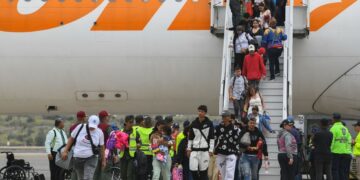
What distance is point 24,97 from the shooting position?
2086 centimetres

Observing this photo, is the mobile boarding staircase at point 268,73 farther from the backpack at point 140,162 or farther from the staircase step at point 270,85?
the backpack at point 140,162

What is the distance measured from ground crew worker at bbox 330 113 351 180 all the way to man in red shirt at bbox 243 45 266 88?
1.97 m

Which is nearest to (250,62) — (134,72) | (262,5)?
(262,5)

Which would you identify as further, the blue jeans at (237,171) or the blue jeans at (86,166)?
the blue jeans at (237,171)

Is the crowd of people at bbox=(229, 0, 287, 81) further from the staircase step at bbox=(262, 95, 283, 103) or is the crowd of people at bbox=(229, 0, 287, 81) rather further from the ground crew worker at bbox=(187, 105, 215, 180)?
the ground crew worker at bbox=(187, 105, 215, 180)

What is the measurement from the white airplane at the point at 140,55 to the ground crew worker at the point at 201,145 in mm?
4823

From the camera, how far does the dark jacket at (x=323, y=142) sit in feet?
57.6

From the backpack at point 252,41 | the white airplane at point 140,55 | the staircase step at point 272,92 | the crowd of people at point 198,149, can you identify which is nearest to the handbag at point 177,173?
the crowd of people at point 198,149

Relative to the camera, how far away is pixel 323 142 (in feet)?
57.7

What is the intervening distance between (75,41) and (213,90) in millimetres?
3726

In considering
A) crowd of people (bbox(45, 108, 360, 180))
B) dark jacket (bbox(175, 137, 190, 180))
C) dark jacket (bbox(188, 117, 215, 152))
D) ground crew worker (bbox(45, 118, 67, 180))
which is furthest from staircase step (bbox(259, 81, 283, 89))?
ground crew worker (bbox(45, 118, 67, 180))

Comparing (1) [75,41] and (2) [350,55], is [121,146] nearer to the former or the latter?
(1) [75,41]

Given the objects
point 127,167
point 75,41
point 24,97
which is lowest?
point 127,167

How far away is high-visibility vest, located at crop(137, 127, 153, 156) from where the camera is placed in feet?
54.2
